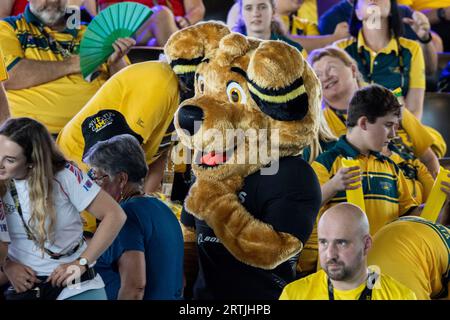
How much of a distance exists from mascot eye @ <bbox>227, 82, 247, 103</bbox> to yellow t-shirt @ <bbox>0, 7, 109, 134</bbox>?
1.24 metres

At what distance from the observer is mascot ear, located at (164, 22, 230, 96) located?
9.88 ft

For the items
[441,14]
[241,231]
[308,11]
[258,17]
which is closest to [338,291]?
[241,231]

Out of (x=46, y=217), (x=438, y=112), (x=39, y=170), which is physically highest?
(x=39, y=170)

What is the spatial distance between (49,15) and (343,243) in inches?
76.4

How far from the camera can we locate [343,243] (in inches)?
101

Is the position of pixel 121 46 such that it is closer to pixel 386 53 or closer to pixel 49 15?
pixel 49 15

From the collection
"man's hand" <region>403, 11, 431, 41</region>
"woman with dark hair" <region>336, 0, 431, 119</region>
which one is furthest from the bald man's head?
"man's hand" <region>403, 11, 431, 41</region>

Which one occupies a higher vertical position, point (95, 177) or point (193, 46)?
point (193, 46)

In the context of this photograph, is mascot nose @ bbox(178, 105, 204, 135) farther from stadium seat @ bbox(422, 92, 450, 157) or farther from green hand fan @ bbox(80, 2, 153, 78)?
Answer: stadium seat @ bbox(422, 92, 450, 157)

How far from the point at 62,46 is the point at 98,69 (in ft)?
0.62

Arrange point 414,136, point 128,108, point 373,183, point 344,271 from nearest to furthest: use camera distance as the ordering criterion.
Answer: point 344,271 → point 128,108 → point 373,183 → point 414,136

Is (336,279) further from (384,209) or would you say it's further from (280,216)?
(384,209)

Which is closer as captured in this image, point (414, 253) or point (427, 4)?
point (414, 253)

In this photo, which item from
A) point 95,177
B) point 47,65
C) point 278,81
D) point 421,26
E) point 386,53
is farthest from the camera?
point 421,26
